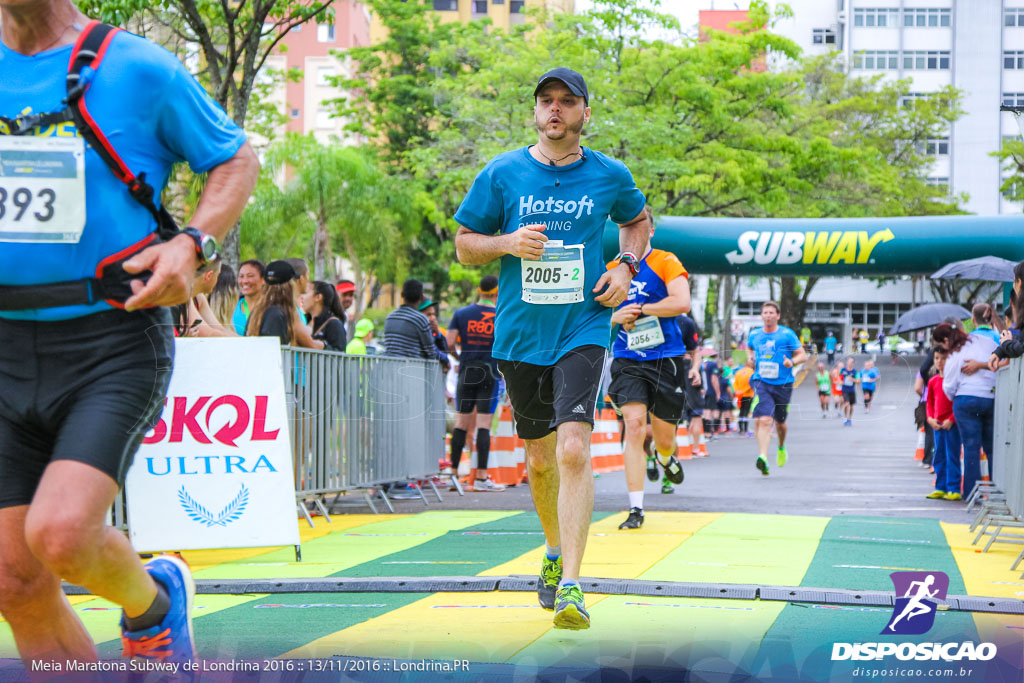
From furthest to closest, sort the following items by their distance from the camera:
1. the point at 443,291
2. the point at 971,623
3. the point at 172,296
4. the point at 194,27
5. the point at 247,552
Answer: the point at 443,291
the point at 194,27
the point at 247,552
the point at 971,623
the point at 172,296

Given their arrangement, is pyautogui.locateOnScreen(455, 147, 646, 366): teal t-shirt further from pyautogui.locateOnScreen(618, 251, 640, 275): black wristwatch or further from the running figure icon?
the running figure icon

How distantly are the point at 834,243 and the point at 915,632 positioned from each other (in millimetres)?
17498

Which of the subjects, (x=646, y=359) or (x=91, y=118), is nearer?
(x=91, y=118)

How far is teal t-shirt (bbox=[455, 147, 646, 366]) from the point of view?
198 inches

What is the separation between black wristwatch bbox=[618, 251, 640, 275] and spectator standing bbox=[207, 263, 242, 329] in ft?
15.7

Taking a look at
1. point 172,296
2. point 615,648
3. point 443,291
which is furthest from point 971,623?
point 443,291

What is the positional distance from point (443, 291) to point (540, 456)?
47078 mm

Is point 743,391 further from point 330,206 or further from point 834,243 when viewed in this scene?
point 330,206

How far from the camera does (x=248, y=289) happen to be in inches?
396

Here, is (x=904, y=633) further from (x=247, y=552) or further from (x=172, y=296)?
(x=247, y=552)

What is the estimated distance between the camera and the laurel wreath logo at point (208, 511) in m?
6.95

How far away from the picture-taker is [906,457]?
21.2 meters

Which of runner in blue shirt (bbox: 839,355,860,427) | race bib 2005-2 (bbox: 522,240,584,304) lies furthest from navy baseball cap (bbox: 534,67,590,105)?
runner in blue shirt (bbox: 839,355,860,427)

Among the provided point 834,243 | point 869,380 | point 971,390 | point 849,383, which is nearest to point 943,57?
point 849,383
